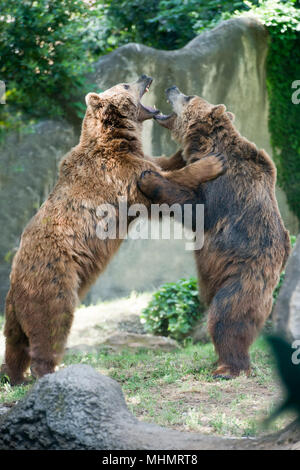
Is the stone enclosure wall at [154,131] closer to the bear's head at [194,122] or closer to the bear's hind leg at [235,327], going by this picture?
the bear's head at [194,122]

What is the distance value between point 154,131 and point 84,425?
717 cm

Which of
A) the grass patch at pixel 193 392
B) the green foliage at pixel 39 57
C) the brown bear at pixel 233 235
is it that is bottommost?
the grass patch at pixel 193 392

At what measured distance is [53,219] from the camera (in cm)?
490

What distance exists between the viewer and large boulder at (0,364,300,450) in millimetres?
2962

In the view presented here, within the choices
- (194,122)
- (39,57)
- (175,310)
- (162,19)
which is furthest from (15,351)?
(162,19)

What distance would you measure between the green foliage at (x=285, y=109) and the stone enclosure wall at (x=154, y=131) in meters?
0.15

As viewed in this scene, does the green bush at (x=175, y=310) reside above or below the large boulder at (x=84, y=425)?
below

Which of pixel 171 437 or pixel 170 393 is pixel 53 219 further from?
pixel 171 437

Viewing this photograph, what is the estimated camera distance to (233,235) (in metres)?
5.27

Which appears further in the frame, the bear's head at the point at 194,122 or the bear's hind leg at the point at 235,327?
the bear's head at the point at 194,122

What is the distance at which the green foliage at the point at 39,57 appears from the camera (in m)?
8.41

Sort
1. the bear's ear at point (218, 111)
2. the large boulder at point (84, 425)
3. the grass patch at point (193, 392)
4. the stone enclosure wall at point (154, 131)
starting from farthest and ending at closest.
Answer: the stone enclosure wall at point (154, 131) < the bear's ear at point (218, 111) < the grass patch at point (193, 392) < the large boulder at point (84, 425)

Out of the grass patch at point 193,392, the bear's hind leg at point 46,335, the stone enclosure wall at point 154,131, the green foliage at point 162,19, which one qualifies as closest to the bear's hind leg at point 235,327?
the grass patch at point 193,392

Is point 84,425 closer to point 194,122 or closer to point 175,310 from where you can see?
point 194,122
